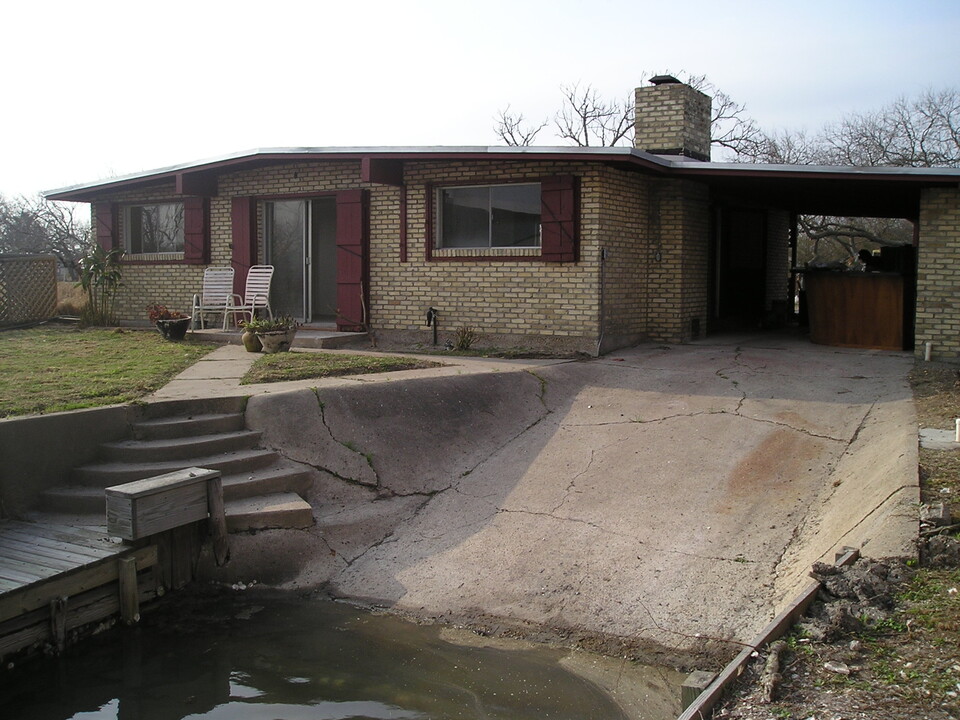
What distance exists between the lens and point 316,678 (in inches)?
204

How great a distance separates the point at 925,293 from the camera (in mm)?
10945

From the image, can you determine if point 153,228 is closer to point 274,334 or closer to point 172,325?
point 172,325

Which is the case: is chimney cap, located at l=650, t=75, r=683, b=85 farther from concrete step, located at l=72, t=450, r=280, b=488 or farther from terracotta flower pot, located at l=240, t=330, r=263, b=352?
concrete step, located at l=72, t=450, r=280, b=488

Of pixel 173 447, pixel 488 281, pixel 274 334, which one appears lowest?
pixel 173 447

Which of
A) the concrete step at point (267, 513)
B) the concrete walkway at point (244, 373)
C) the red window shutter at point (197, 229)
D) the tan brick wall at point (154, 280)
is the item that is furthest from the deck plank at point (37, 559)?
the red window shutter at point (197, 229)

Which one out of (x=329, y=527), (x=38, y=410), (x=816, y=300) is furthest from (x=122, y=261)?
(x=816, y=300)

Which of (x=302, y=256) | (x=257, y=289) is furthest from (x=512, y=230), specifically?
(x=257, y=289)

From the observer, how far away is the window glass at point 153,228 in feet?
50.6

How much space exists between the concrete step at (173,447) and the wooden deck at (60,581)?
36.2 inches

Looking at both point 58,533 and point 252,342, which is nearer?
→ point 58,533

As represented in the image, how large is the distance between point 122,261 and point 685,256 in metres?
9.97

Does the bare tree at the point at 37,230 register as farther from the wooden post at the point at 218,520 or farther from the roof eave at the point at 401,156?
the wooden post at the point at 218,520

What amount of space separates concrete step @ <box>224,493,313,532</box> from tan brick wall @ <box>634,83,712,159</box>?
922 centimetres

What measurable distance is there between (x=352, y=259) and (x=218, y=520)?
7131mm
